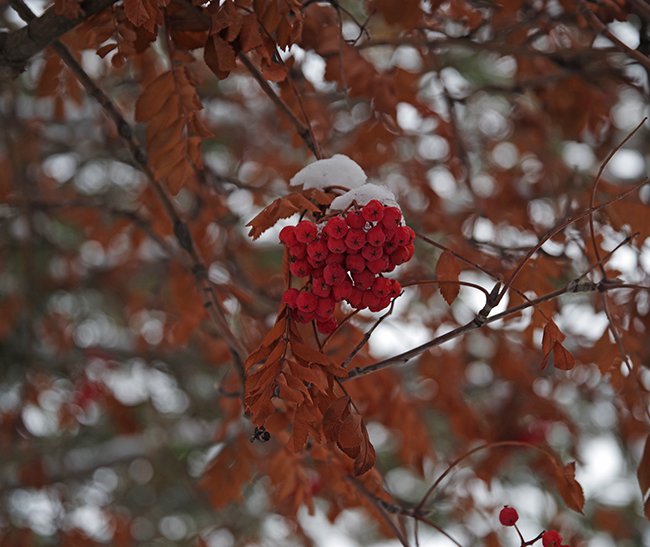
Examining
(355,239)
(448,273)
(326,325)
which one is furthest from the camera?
(448,273)

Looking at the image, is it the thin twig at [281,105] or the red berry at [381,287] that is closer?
the red berry at [381,287]

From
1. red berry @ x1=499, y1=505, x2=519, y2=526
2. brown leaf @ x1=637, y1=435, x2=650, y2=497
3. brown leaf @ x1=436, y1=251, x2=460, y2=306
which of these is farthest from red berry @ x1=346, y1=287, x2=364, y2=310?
brown leaf @ x1=637, y1=435, x2=650, y2=497

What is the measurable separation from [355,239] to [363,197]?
9cm

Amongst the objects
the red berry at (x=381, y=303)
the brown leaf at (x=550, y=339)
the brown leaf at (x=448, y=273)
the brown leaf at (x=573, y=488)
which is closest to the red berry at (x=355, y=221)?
the red berry at (x=381, y=303)

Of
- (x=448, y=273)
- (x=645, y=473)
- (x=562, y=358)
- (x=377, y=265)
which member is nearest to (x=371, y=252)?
(x=377, y=265)

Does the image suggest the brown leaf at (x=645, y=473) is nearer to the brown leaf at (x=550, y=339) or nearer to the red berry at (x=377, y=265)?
the brown leaf at (x=550, y=339)

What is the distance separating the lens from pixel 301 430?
42.4 inches

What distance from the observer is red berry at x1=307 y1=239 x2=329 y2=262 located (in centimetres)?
106

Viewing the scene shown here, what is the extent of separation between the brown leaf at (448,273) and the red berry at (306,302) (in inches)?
10.9

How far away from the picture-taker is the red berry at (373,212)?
1.05 m

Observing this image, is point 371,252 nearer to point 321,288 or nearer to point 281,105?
point 321,288

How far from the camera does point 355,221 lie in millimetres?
1049

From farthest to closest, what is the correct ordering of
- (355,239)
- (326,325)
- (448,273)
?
(448,273), (326,325), (355,239)

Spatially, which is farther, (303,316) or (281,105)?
(281,105)
